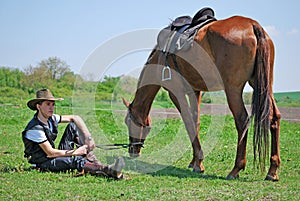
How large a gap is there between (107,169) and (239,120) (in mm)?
2211

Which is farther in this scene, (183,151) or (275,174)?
(183,151)

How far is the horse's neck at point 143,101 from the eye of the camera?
26.1ft

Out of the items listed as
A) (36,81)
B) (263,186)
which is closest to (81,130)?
(263,186)

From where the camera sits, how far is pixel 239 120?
6.42 m

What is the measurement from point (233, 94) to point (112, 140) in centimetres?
529

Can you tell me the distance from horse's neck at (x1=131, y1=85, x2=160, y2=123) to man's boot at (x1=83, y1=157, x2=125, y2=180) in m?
1.97

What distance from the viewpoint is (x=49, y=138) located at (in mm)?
6641

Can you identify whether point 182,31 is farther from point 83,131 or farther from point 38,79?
point 38,79

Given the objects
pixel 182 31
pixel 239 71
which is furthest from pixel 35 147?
pixel 239 71

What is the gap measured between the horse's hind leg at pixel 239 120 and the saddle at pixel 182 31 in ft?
4.05

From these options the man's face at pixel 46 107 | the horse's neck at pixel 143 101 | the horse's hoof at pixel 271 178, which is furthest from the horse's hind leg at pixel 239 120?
the man's face at pixel 46 107

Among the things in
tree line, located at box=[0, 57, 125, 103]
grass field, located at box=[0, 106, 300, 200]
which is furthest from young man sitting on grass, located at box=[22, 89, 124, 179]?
tree line, located at box=[0, 57, 125, 103]

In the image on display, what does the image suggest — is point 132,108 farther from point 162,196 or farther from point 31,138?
point 162,196

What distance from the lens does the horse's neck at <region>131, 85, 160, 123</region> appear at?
7945mm
